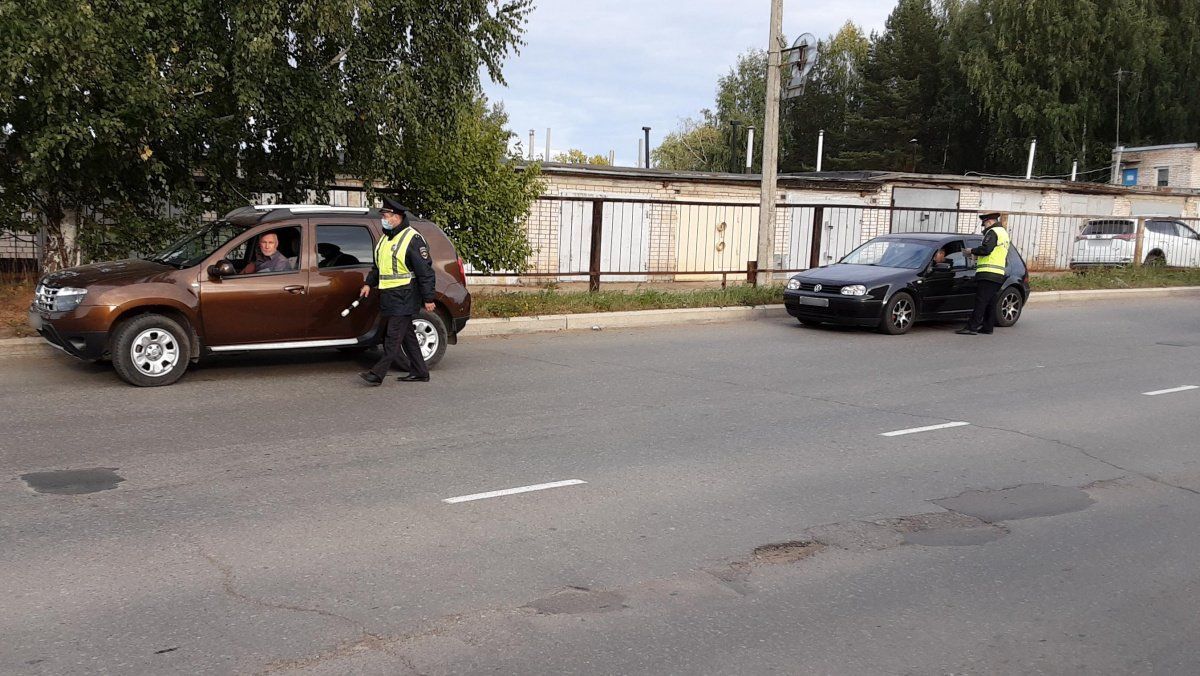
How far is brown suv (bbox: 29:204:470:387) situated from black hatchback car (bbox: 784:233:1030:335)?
625cm

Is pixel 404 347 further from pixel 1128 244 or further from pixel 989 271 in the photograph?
pixel 1128 244

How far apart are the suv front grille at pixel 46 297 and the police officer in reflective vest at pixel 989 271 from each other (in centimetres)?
1202

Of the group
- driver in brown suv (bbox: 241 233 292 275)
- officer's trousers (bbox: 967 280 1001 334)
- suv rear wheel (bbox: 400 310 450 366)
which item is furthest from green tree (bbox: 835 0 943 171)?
driver in brown suv (bbox: 241 233 292 275)

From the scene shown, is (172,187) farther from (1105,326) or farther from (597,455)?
(1105,326)

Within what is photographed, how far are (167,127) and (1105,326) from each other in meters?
14.4

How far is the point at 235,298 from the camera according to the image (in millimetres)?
9250

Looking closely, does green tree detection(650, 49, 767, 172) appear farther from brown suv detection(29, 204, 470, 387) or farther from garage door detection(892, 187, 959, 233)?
brown suv detection(29, 204, 470, 387)

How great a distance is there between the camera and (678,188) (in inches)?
926

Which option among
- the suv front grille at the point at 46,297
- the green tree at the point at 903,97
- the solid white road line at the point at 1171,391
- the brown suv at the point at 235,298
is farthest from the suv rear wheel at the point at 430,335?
the green tree at the point at 903,97

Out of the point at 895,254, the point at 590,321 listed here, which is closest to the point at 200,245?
the point at 590,321

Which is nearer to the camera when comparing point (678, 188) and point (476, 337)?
point (476, 337)

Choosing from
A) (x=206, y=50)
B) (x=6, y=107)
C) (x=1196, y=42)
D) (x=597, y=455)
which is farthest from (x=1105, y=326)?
(x=1196, y=42)

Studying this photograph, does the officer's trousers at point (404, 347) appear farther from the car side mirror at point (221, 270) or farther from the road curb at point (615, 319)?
the road curb at point (615, 319)

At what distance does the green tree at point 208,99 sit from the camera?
410 inches
